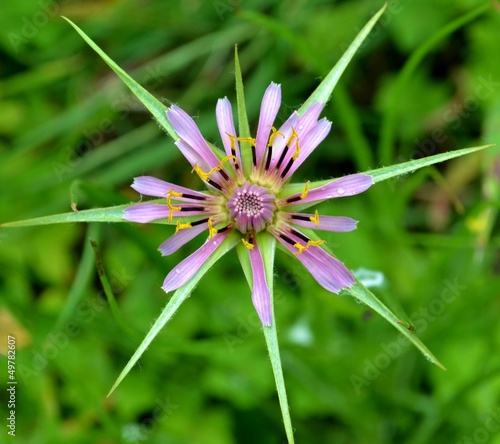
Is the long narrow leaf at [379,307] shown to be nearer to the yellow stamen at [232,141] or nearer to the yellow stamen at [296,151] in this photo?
the yellow stamen at [296,151]

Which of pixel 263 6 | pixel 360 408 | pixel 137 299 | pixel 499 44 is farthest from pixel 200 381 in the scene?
pixel 499 44

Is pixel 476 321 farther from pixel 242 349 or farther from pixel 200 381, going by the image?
pixel 200 381

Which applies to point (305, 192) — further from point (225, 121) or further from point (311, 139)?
point (225, 121)

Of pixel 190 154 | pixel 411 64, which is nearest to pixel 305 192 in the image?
pixel 190 154

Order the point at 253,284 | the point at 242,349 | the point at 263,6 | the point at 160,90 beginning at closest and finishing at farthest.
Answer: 1. the point at 253,284
2. the point at 242,349
3. the point at 263,6
4. the point at 160,90
